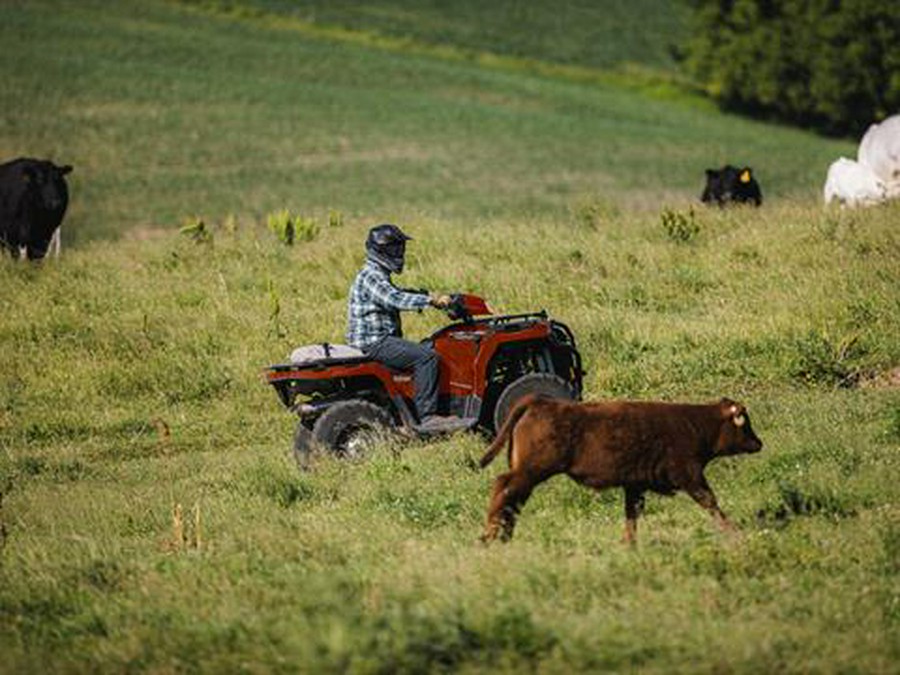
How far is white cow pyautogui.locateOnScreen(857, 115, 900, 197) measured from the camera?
23.8 m

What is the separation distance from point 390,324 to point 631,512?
13.4 feet

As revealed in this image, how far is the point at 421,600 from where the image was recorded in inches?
309

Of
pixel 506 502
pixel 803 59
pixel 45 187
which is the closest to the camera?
pixel 506 502

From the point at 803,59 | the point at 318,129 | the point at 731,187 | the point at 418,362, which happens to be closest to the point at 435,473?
the point at 418,362

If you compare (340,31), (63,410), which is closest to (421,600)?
(63,410)

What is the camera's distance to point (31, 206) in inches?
931

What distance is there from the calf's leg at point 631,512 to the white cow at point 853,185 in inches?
584

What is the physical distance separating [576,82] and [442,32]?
739 cm

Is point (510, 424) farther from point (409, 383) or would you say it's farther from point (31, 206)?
point (31, 206)

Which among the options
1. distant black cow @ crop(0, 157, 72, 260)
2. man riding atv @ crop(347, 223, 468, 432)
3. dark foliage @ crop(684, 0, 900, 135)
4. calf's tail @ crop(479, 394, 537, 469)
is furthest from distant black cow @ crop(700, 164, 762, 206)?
dark foliage @ crop(684, 0, 900, 135)

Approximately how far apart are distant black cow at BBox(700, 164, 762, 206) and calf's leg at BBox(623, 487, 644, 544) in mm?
15622

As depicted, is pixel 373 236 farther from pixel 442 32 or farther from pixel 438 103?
pixel 442 32

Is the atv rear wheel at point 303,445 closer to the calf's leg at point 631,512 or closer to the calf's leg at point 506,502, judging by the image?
the calf's leg at point 506,502

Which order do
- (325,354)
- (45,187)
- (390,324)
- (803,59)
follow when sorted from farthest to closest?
1. (803,59)
2. (45,187)
3. (390,324)
4. (325,354)
